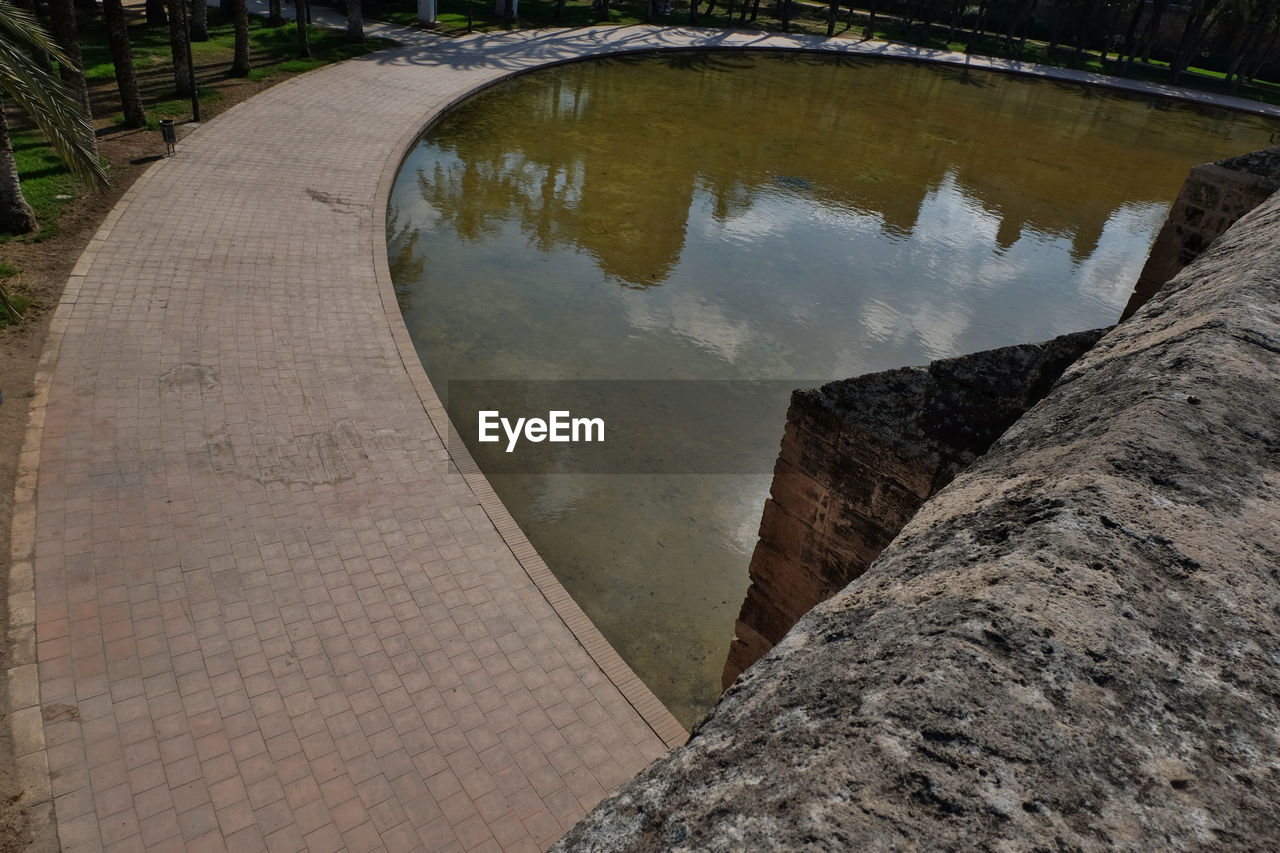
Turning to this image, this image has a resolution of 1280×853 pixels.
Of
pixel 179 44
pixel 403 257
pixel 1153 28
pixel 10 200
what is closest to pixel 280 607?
pixel 403 257

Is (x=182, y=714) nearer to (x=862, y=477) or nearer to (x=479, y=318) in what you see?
(x=862, y=477)

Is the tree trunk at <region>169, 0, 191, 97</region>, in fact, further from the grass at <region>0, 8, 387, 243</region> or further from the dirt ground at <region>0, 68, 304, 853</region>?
the dirt ground at <region>0, 68, 304, 853</region>

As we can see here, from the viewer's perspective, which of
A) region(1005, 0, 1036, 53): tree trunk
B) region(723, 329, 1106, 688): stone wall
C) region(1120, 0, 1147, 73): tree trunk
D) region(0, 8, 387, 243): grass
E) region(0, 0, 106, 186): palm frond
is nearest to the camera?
region(723, 329, 1106, 688): stone wall

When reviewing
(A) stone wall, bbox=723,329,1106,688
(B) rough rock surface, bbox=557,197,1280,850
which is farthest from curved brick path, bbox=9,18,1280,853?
(B) rough rock surface, bbox=557,197,1280,850

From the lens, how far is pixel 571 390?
10727 millimetres

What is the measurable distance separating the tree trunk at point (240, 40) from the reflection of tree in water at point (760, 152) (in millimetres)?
5028

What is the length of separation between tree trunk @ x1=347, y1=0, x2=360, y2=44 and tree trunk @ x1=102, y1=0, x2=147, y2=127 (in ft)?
31.7

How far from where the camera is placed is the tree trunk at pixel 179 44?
15586 mm

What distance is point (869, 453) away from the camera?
156 inches

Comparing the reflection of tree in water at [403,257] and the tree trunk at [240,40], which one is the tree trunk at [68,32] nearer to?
the reflection of tree in water at [403,257]

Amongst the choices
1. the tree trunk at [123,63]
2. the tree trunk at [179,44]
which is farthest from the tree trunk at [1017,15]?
the tree trunk at [123,63]

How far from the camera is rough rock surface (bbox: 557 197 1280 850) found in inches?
48.4

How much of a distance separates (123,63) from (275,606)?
13.0m

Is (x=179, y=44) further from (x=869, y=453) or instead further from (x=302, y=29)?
(x=869, y=453)
